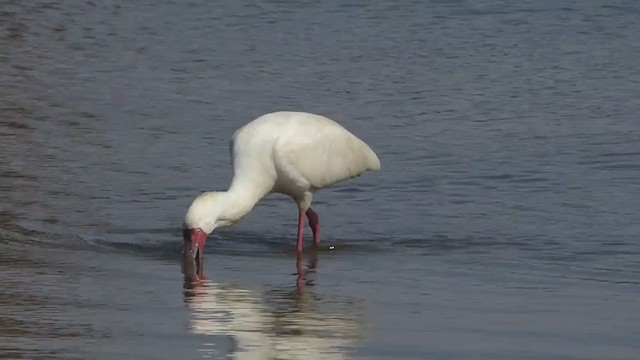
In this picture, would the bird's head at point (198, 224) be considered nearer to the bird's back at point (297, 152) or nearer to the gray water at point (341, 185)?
the gray water at point (341, 185)

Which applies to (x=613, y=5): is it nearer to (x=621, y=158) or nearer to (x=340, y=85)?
(x=340, y=85)

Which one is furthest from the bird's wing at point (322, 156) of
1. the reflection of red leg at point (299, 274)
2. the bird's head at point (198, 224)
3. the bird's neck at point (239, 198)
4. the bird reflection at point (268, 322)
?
the bird reflection at point (268, 322)

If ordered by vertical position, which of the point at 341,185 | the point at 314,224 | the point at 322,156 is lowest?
the point at 341,185

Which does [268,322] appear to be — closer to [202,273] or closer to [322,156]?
[202,273]

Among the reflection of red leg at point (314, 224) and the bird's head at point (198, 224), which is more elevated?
the bird's head at point (198, 224)

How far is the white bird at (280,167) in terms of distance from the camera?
405 inches

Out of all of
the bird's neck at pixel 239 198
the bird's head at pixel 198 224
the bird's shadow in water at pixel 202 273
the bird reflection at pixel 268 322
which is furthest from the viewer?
the bird's neck at pixel 239 198

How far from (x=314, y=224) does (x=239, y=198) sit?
918mm

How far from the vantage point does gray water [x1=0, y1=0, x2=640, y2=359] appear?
8.35 meters

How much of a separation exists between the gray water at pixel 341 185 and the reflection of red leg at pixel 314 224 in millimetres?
148

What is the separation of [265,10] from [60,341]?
13.1 meters

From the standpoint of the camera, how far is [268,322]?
27.9 feet

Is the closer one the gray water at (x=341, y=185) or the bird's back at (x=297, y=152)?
the gray water at (x=341, y=185)

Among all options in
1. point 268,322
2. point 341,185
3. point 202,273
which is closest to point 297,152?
point 202,273
